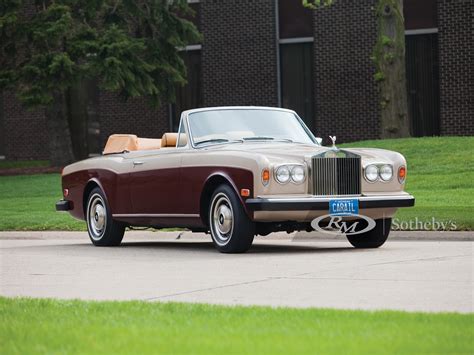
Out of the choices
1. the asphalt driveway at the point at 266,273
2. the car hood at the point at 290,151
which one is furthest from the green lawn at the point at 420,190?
the car hood at the point at 290,151

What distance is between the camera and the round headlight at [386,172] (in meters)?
13.3

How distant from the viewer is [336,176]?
13.0m

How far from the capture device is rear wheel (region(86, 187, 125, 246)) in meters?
15.3

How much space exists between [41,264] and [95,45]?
18.7 meters

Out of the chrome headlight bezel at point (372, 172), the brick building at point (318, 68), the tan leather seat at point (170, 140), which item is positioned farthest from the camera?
the brick building at point (318, 68)

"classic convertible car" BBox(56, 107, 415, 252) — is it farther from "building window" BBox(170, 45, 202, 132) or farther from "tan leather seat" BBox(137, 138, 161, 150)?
"building window" BBox(170, 45, 202, 132)

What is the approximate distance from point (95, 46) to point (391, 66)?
321 inches

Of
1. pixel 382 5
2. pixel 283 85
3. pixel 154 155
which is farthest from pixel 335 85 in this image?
pixel 154 155

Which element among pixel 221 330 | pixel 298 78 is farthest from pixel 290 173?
pixel 298 78

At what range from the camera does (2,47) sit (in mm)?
32469

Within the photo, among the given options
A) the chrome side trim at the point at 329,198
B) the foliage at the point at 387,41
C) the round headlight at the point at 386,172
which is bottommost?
the chrome side trim at the point at 329,198

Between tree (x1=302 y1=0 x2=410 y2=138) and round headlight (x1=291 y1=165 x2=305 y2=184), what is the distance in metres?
14.9

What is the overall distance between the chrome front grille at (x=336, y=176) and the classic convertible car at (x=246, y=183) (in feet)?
0.04

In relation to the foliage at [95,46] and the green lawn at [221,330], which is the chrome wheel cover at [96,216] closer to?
the green lawn at [221,330]
